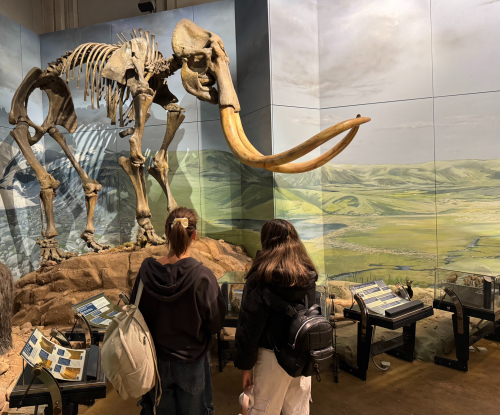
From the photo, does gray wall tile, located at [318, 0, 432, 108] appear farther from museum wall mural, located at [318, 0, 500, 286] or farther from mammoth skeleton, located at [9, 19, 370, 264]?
mammoth skeleton, located at [9, 19, 370, 264]

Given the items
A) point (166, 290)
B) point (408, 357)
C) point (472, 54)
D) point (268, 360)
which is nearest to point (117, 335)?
point (166, 290)

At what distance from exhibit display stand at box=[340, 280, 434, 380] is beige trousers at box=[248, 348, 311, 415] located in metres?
1.41

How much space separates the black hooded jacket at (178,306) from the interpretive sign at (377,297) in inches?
75.6

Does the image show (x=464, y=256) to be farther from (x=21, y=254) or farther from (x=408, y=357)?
(x=21, y=254)

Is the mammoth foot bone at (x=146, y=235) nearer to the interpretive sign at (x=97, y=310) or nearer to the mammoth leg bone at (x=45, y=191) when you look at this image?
the mammoth leg bone at (x=45, y=191)

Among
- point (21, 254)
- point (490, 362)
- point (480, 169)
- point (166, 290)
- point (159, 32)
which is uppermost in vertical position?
point (159, 32)

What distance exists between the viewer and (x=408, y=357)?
12.7ft

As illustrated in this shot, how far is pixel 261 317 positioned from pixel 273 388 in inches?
18.3

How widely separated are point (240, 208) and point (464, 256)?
366 centimetres

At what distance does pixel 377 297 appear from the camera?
3.58 meters

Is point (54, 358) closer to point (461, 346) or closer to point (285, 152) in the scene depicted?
point (285, 152)

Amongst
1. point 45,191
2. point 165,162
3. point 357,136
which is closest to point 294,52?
point 357,136

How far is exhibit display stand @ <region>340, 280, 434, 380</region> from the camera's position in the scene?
11.0 feet

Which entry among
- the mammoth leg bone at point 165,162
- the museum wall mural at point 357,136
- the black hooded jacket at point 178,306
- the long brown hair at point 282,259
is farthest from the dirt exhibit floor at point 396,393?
the mammoth leg bone at point 165,162
